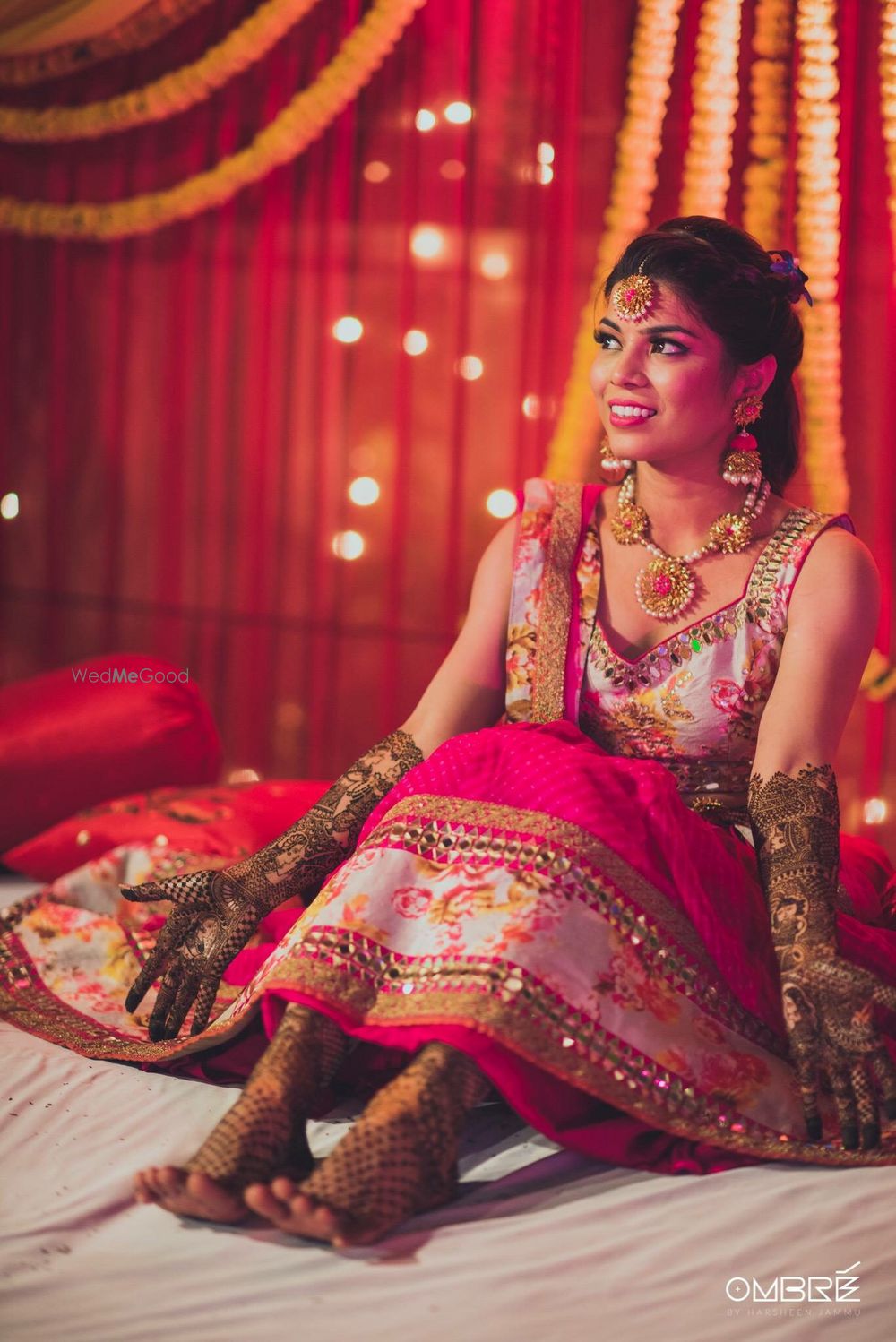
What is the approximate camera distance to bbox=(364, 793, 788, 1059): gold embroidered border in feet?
4.50

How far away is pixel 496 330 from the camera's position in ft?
11.6

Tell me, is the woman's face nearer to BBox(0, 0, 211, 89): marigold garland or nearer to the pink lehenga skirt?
the pink lehenga skirt

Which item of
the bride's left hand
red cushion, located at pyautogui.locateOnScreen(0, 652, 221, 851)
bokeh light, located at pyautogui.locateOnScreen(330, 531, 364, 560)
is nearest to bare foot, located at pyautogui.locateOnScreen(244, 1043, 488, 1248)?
the bride's left hand

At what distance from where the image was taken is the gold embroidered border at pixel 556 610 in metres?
1.83

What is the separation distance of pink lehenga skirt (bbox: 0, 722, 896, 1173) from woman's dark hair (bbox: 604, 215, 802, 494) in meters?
0.63

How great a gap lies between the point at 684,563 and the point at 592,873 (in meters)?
0.61

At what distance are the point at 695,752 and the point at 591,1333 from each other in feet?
2.86

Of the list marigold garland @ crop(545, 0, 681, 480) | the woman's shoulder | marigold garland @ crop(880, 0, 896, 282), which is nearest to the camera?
the woman's shoulder

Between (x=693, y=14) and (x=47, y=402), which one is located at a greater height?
(x=693, y=14)

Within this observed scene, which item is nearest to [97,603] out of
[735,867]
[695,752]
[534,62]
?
[534,62]

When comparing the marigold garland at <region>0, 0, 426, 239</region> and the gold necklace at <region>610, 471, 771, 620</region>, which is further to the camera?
the marigold garland at <region>0, 0, 426, 239</region>

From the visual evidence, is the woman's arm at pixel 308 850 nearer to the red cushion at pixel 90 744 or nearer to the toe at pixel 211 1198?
the toe at pixel 211 1198

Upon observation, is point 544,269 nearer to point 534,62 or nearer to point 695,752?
point 534,62

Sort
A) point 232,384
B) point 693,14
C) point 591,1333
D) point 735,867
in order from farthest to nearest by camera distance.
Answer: point 232,384 < point 693,14 < point 735,867 < point 591,1333
